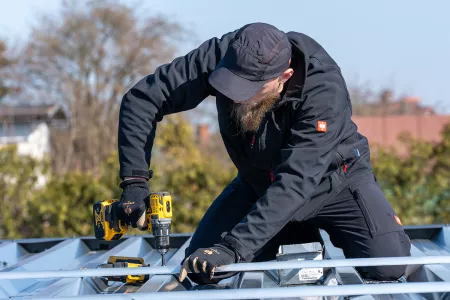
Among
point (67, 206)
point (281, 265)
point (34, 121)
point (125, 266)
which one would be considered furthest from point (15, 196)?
point (34, 121)

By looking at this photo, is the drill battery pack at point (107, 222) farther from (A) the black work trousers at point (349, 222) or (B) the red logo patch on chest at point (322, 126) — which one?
(B) the red logo patch on chest at point (322, 126)

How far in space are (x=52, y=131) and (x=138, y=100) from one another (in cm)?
1977

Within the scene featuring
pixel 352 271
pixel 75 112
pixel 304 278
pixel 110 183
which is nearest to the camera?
pixel 304 278

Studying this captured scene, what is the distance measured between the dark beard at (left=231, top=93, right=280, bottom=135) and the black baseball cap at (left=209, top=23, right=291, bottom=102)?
0.59 ft

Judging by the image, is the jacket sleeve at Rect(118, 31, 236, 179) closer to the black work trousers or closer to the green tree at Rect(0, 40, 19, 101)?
the black work trousers

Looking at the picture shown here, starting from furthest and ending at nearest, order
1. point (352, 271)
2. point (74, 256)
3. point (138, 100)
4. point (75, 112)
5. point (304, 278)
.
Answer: point (75, 112) → point (74, 256) → point (138, 100) → point (352, 271) → point (304, 278)

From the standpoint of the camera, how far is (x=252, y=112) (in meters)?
3.19

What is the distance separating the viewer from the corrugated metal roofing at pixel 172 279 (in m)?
2.07

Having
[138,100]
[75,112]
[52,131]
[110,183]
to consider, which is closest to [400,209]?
[110,183]

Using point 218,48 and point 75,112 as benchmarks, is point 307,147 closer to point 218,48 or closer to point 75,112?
point 218,48

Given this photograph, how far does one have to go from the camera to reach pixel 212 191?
27.0 ft

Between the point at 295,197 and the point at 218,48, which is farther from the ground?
the point at 218,48

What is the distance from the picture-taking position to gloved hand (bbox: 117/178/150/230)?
3.17m

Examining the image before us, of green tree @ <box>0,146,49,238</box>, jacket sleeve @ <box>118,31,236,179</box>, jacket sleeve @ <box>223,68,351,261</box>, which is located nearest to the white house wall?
green tree @ <box>0,146,49,238</box>
